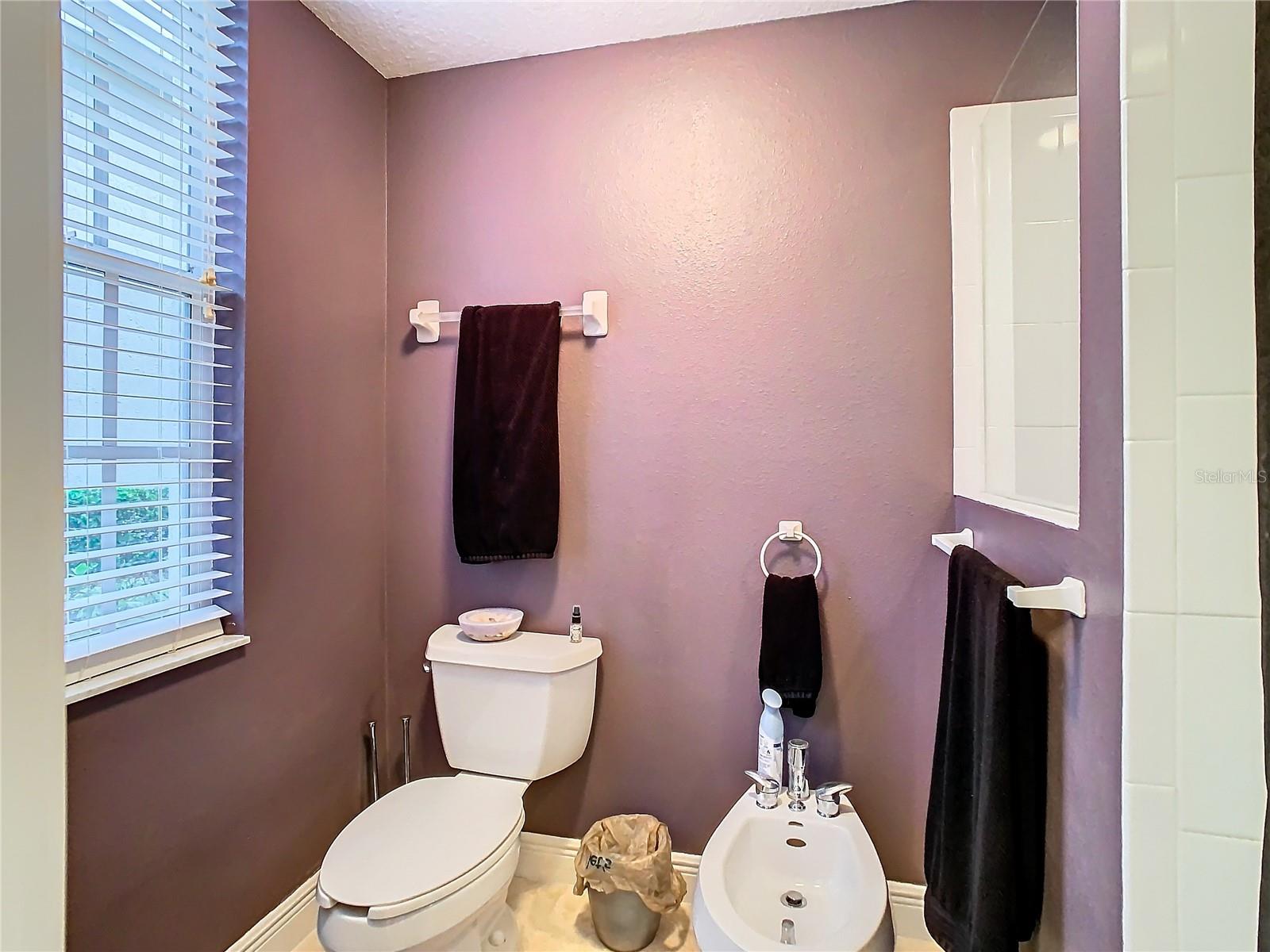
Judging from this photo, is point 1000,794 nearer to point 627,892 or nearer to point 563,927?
point 627,892

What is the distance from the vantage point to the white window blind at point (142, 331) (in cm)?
110

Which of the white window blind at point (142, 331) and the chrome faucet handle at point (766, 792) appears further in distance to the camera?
the chrome faucet handle at point (766, 792)

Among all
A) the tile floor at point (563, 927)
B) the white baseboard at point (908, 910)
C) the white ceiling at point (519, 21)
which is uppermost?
the white ceiling at point (519, 21)

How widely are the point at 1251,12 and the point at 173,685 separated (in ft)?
6.22

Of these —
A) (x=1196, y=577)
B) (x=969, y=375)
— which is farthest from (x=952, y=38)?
(x=1196, y=577)

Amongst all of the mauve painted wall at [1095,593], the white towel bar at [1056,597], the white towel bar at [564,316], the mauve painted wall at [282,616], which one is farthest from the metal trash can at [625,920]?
the white towel bar at [564,316]

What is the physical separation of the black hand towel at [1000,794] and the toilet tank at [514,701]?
91cm

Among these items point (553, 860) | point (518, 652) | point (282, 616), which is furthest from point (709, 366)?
point (553, 860)

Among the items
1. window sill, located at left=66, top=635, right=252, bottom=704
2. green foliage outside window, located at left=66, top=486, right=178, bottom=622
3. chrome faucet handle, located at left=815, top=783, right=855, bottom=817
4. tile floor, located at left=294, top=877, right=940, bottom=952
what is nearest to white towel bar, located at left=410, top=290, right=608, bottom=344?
green foliage outside window, located at left=66, top=486, right=178, bottom=622

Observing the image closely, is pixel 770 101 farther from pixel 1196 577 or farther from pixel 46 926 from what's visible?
pixel 46 926

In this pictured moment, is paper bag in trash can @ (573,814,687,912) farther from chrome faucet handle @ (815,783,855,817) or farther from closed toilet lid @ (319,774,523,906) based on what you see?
chrome faucet handle @ (815,783,855,817)

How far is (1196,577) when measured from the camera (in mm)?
672

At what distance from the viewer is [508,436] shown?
5.56 feet

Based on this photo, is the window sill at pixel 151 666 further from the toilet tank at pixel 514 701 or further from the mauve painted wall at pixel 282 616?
the toilet tank at pixel 514 701
